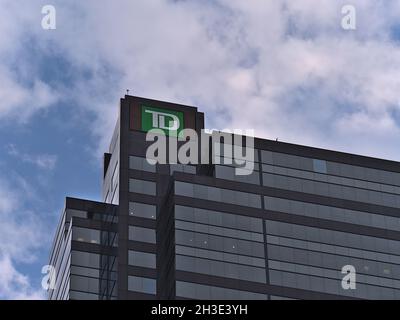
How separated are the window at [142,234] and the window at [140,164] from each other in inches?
323

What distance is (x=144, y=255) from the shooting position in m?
105

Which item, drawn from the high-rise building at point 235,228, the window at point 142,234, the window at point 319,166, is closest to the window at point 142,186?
the high-rise building at point 235,228

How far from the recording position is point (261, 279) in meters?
99.8

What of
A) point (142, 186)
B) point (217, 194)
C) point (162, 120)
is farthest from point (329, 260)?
point (162, 120)

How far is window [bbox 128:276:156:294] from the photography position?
100m

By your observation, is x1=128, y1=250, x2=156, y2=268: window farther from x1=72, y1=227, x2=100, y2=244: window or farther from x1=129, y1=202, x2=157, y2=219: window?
x1=72, y1=227, x2=100, y2=244: window
